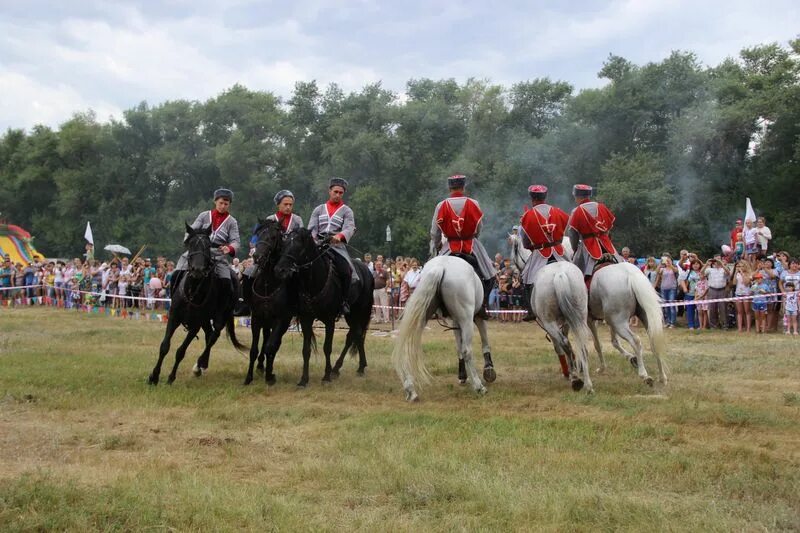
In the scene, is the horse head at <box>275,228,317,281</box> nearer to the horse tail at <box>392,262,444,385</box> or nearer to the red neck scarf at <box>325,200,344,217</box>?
the red neck scarf at <box>325,200,344,217</box>

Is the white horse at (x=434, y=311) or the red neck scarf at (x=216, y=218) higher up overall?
the red neck scarf at (x=216, y=218)

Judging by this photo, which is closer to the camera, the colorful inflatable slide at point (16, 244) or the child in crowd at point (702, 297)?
the child in crowd at point (702, 297)

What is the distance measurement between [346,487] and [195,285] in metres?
5.66

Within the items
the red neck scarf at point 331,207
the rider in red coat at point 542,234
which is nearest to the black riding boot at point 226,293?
the red neck scarf at point 331,207

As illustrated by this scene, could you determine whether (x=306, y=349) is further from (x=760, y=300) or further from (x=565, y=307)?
(x=760, y=300)

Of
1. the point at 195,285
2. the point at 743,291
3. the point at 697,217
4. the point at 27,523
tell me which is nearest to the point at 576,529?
the point at 27,523

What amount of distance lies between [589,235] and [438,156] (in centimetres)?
3553

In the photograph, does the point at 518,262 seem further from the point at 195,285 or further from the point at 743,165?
the point at 743,165

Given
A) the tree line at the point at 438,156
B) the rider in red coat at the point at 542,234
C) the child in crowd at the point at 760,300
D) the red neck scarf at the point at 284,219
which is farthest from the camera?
the tree line at the point at 438,156

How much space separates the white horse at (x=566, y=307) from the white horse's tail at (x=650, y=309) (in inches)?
28.1

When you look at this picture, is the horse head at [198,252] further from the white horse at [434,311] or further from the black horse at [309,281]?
the white horse at [434,311]

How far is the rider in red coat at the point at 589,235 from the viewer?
10.3 m

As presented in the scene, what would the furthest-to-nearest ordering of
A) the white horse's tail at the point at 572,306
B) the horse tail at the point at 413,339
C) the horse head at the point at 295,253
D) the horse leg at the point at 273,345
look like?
1. the horse leg at the point at 273,345
2. the horse head at the point at 295,253
3. the white horse's tail at the point at 572,306
4. the horse tail at the point at 413,339

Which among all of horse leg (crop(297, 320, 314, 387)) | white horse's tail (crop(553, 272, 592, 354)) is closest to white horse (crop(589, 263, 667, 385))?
white horse's tail (crop(553, 272, 592, 354))
